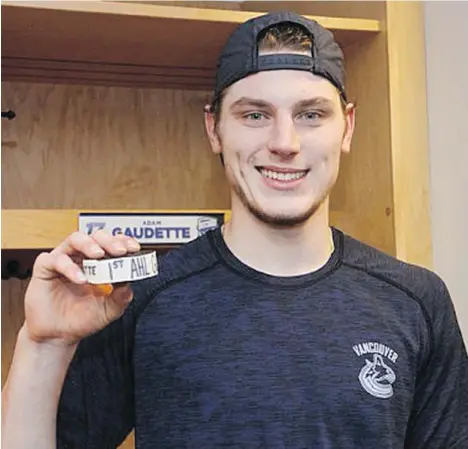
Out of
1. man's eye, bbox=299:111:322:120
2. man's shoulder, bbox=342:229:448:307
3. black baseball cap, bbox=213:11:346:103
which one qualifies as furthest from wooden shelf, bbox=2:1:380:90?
man's shoulder, bbox=342:229:448:307

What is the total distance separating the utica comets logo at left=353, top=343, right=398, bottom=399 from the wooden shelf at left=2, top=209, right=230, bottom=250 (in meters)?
0.49

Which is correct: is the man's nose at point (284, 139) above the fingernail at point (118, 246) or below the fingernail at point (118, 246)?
above

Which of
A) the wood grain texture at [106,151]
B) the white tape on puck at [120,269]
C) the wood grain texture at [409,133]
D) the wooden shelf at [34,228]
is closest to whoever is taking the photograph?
the white tape on puck at [120,269]

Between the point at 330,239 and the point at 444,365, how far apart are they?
24cm

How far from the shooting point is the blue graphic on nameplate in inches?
53.7

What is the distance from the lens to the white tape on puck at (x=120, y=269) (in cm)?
96

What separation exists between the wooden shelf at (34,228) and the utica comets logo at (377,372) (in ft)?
1.62

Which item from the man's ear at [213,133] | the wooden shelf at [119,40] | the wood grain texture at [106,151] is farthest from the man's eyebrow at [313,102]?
the wood grain texture at [106,151]

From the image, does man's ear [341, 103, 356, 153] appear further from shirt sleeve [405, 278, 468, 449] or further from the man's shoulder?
shirt sleeve [405, 278, 468, 449]

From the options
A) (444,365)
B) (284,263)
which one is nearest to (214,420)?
(284,263)

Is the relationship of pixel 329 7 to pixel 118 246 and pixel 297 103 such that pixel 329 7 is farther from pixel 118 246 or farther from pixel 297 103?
pixel 118 246

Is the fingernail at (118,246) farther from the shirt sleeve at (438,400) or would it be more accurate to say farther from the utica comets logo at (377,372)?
the shirt sleeve at (438,400)

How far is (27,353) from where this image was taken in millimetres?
1079

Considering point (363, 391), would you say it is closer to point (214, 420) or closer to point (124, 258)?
point (214, 420)
